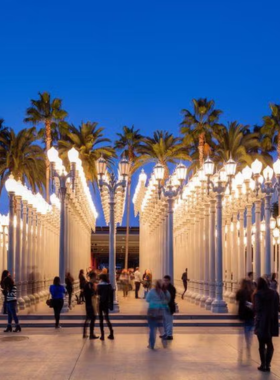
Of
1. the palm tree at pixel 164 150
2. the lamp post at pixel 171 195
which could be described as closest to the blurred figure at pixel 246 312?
the lamp post at pixel 171 195

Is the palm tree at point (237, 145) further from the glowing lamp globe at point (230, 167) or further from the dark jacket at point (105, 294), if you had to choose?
the dark jacket at point (105, 294)

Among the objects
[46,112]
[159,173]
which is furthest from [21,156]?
[159,173]

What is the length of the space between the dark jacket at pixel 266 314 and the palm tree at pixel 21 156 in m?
43.3

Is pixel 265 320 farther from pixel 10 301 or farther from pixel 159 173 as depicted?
pixel 159 173

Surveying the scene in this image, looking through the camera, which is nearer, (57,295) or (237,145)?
(57,295)

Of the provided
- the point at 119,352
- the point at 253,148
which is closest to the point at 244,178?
the point at 119,352

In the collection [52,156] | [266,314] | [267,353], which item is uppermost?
[52,156]

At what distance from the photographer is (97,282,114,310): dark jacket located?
18812 millimetres

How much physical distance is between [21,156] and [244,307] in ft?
140

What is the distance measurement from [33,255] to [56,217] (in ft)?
35.8

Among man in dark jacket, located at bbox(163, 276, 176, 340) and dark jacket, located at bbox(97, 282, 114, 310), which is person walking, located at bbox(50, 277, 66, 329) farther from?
man in dark jacket, located at bbox(163, 276, 176, 340)

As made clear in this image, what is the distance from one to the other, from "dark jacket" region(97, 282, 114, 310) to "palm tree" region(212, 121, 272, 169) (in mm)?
40017

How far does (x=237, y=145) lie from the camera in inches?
2351

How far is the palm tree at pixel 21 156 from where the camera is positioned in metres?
55.9
